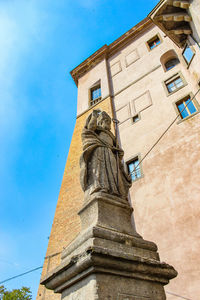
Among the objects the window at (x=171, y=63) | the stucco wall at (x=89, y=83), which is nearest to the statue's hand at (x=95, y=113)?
the window at (x=171, y=63)

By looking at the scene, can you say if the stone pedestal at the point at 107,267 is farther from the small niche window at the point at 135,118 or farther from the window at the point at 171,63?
the window at the point at 171,63

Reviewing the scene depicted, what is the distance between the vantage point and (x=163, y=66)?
1373cm

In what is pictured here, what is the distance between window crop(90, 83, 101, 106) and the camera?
17.0 meters

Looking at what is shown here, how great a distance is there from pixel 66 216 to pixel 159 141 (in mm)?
6012

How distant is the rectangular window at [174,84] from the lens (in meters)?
12.0

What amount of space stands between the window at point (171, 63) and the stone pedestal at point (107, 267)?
42.0ft

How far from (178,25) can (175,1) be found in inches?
47.8

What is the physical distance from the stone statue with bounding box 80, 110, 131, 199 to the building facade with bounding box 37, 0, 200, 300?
1.48 meters

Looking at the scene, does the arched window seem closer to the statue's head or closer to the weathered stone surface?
the statue's head

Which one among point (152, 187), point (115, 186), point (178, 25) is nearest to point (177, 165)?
point (152, 187)

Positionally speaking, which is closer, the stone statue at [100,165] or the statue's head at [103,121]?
the stone statue at [100,165]

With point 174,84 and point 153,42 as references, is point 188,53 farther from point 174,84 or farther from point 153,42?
point 153,42

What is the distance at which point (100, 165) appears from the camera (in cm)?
358

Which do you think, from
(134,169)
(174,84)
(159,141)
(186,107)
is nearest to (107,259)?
(134,169)
